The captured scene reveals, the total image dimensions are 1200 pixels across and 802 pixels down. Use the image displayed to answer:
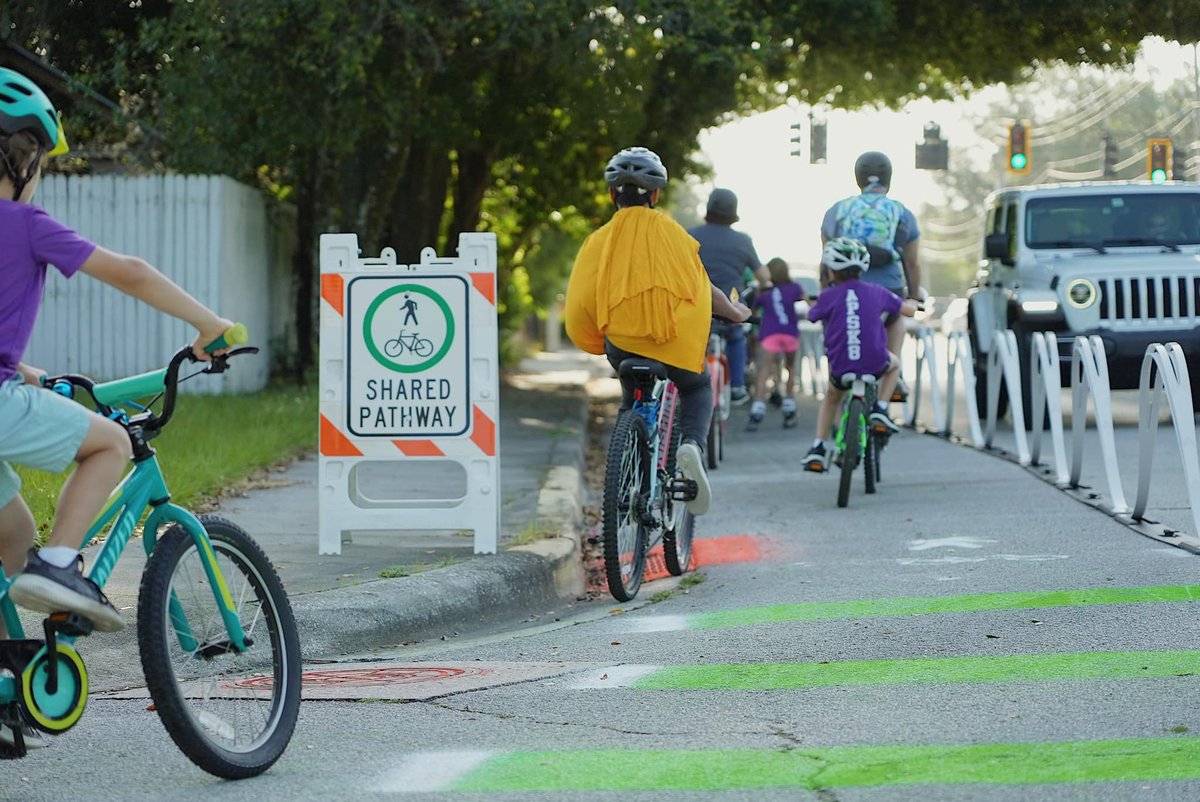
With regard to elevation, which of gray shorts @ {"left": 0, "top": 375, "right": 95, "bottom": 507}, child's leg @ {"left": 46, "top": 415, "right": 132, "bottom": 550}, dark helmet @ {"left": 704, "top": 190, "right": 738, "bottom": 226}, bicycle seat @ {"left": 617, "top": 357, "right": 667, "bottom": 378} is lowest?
child's leg @ {"left": 46, "top": 415, "right": 132, "bottom": 550}

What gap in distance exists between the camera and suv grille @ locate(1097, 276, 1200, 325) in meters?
15.3

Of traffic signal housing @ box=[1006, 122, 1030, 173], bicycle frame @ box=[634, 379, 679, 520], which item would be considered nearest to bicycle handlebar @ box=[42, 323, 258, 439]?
bicycle frame @ box=[634, 379, 679, 520]

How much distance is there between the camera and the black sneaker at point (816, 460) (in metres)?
11.0

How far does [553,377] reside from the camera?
30.2 m

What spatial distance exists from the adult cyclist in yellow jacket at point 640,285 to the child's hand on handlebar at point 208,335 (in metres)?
3.34

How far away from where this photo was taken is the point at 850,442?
10.5 m

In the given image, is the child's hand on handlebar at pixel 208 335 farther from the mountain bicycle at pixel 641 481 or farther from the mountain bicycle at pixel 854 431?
the mountain bicycle at pixel 854 431

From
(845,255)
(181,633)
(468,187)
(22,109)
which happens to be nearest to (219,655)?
(181,633)

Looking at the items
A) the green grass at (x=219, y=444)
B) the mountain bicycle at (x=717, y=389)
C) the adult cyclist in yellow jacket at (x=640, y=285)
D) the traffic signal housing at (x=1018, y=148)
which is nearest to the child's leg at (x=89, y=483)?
the green grass at (x=219, y=444)

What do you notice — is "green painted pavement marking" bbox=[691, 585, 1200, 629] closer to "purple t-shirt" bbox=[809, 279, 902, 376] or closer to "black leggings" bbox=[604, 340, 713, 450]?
"black leggings" bbox=[604, 340, 713, 450]

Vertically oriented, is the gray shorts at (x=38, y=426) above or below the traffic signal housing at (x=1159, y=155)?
below

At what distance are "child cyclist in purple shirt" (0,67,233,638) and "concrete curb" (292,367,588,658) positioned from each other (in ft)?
7.58

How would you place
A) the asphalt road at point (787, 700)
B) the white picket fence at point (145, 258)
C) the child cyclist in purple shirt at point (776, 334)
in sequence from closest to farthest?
the asphalt road at point (787, 700)
the child cyclist in purple shirt at point (776, 334)
the white picket fence at point (145, 258)

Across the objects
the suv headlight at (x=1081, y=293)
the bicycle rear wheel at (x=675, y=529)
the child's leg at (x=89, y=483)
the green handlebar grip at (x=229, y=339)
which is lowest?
the bicycle rear wheel at (x=675, y=529)
